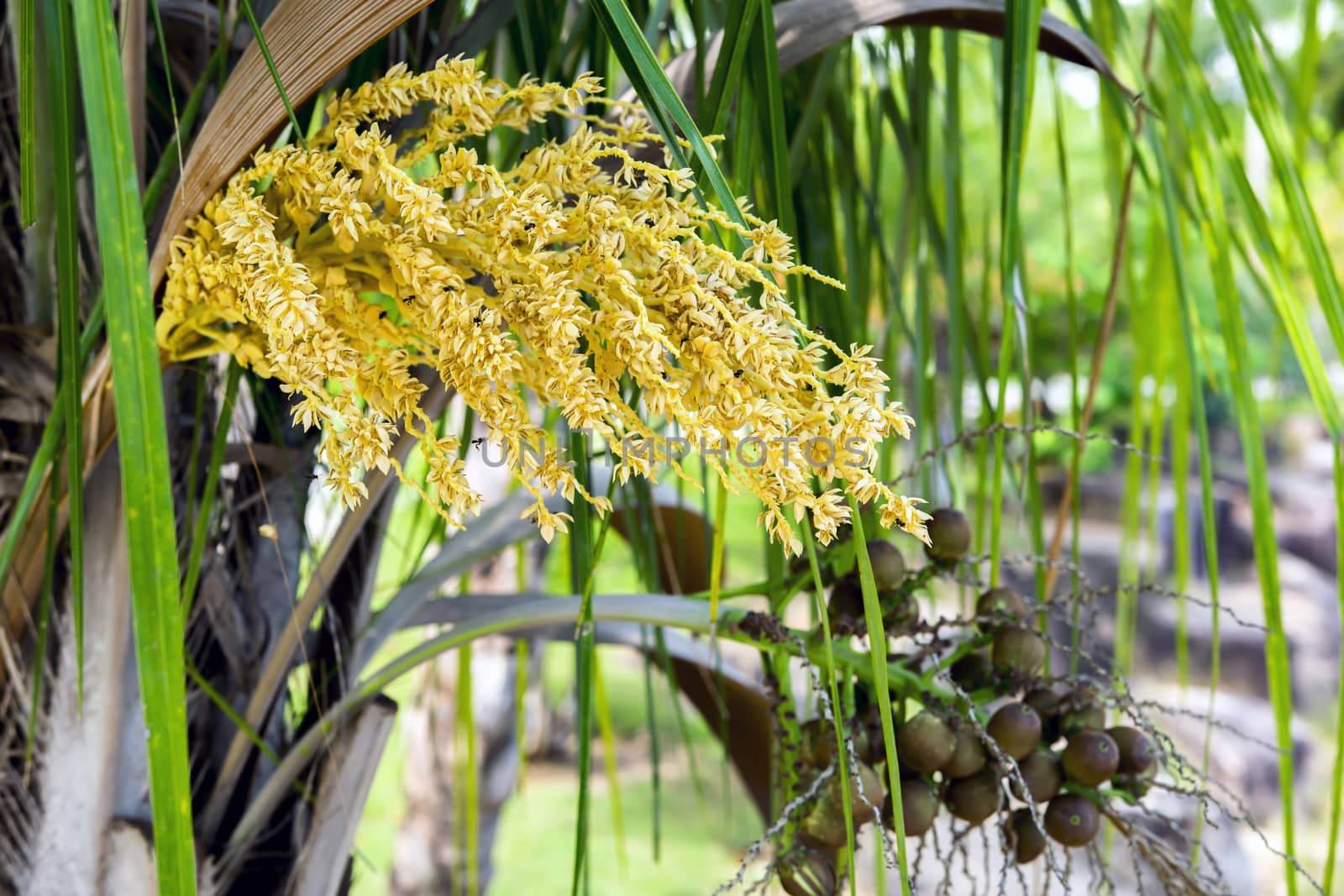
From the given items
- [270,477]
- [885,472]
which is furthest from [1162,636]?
[270,477]

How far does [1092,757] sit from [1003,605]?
0.06 metres

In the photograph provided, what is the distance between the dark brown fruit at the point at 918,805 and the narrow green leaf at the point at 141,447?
9.4 inches

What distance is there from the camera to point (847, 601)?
1.22 ft

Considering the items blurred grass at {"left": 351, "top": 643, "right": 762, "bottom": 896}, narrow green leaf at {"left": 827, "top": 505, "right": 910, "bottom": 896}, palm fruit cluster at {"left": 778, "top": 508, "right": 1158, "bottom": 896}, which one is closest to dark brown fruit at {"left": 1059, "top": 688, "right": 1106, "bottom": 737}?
palm fruit cluster at {"left": 778, "top": 508, "right": 1158, "bottom": 896}

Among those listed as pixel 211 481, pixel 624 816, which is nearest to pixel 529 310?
pixel 211 481

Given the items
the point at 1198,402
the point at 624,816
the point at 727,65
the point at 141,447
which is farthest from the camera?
the point at 624,816

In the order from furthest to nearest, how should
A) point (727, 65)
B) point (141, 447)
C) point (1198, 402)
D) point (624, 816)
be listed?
1. point (624, 816)
2. point (1198, 402)
3. point (727, 65)
4. point (141, 447)

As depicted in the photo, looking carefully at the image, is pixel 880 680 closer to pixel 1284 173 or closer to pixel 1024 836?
pixel 1024 836

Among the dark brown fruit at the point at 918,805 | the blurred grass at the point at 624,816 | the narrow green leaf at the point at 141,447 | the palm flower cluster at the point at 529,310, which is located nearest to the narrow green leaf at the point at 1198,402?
the dark brown fruit at the point at 918,805

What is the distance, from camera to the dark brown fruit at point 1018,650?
1.20 ft

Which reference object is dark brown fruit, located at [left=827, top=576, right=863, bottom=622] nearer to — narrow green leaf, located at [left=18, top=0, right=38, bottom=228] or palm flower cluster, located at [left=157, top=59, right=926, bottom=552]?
palm flower cluster, located at [left=157, top=59, right=926, bottom=552]

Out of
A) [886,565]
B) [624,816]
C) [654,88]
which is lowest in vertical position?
[624,816]

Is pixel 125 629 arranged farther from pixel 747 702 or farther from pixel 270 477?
pixel 747 702

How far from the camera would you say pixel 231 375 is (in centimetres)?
35
